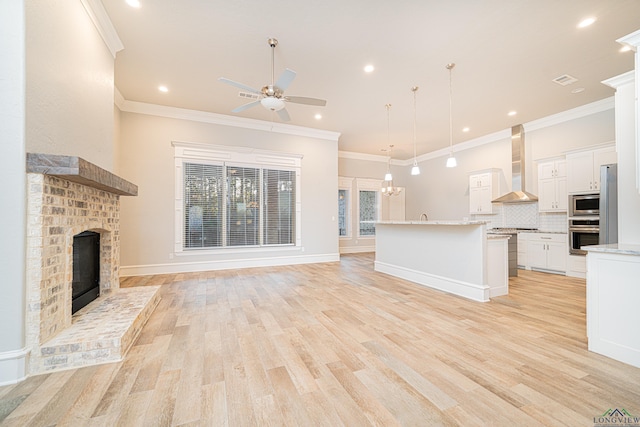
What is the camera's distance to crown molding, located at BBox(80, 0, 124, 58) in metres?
2.67

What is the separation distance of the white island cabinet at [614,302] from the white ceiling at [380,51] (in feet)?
8.70

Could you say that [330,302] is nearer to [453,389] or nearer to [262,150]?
[453,389]

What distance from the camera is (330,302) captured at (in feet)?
11.4

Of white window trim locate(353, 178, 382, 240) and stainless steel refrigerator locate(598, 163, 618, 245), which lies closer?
stainless steel refrigerator locate(598, 163, 618, 245)

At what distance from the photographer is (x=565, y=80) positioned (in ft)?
13.5

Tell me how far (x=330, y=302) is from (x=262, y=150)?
13.5ft

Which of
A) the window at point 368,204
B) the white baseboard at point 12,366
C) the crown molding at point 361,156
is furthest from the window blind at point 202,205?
the window at point 368,204

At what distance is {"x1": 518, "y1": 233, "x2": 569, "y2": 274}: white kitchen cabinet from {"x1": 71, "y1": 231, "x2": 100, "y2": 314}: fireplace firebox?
7830 millimetres

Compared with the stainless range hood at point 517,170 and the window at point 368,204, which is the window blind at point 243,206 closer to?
the window at point 368,204

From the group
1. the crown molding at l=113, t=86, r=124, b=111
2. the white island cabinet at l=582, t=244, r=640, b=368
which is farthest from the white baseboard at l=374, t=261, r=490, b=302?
the crown molding at l=113, t=86, r=124, b=111

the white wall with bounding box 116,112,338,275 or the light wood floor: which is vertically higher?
the white wall with bounding box 116,112,338,275

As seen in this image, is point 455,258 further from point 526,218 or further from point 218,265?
point 218,265

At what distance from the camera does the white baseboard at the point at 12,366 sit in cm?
172

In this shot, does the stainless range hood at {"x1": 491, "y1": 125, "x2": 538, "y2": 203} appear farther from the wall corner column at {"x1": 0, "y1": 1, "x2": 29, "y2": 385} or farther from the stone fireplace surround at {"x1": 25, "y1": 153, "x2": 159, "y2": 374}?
the wall corner column at {"x1": 0, "y1": 1, "x2": 29, "y2": 385}
